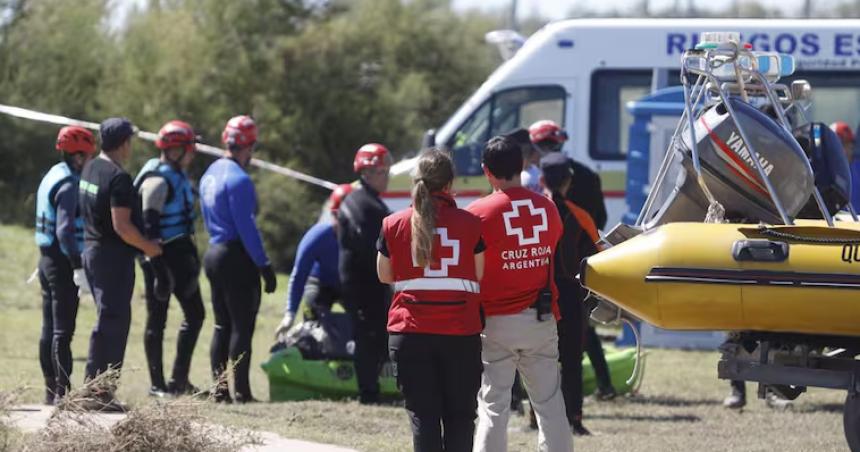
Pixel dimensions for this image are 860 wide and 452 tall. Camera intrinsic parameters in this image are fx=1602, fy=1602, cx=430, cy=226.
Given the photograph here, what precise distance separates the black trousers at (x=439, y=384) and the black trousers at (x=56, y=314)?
3404mm

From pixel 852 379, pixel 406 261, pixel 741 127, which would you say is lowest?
pixel 852 379

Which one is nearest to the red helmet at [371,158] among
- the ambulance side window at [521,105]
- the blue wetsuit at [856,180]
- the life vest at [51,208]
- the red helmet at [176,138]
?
the red helmet at [176,138]

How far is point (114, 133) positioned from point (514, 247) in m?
3.24

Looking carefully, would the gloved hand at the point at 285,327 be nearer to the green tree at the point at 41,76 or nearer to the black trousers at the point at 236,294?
the black trousers at the point at 236,294

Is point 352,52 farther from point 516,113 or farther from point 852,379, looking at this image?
point 852,379

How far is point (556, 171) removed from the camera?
358 inches

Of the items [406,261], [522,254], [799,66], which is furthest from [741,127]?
[799,66]

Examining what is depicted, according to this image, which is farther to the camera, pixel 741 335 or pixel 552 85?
pixel 552 85

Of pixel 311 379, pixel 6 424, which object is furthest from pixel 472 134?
pixel 6 424

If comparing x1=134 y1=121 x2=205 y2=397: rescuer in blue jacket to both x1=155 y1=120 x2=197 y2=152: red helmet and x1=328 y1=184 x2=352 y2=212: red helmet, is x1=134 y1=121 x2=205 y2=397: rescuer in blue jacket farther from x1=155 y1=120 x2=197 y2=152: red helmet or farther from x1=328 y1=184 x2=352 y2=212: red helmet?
x1=328 y1=184 x2=352 y2=212: red helmet

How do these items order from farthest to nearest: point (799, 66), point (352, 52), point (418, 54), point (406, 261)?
point (418, 54) → point (352, 52) → point (799, 66) → point (406, 261)

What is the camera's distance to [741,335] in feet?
24.6

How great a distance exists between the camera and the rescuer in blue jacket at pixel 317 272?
1130 cm

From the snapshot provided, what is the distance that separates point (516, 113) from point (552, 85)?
45 centimetres
